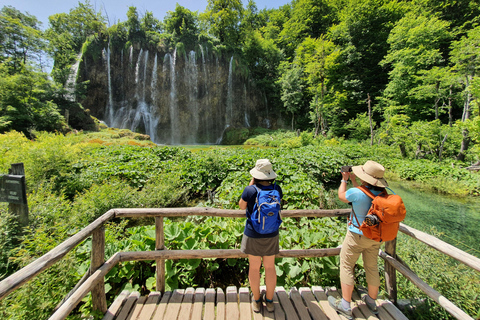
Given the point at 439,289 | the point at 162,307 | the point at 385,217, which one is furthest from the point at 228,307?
the point at 439,289

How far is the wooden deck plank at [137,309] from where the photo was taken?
2.02 meters

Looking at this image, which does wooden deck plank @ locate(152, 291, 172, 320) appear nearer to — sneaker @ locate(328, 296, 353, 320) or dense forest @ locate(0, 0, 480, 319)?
dense forest @ locate(0, 0, 480, 319)

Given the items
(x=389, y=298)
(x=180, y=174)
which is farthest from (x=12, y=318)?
(x=180, y=174)

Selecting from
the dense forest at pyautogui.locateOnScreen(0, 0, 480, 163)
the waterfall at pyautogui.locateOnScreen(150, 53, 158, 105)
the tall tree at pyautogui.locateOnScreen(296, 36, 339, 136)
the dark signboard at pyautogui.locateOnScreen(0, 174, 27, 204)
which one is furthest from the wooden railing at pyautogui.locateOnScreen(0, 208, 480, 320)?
the waterfall at pyautogui.locateOnScreen(150, 53, 158, 105)

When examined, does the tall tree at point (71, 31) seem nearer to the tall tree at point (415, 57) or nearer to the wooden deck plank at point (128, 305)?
the wooden deck plank at point (128, 305)

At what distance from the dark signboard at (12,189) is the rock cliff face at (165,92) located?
25797 mm

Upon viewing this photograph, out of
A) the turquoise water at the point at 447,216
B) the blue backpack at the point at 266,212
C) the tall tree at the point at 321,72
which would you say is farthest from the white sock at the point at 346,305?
the tall tree at the point at 321,72

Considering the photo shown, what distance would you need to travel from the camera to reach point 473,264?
1.55 meters

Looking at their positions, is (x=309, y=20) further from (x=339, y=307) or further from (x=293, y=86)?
(x=339, y=307)

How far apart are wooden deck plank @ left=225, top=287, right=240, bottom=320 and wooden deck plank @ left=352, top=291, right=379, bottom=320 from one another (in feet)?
4.42

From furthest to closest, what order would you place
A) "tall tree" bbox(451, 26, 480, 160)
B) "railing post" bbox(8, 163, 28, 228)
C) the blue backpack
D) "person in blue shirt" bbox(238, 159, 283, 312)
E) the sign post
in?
1. "tall tree" bbox(451, 26, 480, 160)
2. "railing post" bbox(8, 163, 28, 228)
3. the sign post
4. "person in blue shirt" bbox(238, 159, 283, 312)
5. the blue backpack

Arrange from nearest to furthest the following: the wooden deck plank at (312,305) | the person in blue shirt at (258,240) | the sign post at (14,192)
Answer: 1. the person in blue shirt at (258,240)
2. the wooden deck plank at (312,305)
3. the sign post at (14,192)

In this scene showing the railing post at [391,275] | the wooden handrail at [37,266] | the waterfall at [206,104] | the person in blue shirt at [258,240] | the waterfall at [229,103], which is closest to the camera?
the wooden handrail at [37,266]

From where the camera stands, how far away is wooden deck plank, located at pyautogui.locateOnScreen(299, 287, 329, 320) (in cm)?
207
